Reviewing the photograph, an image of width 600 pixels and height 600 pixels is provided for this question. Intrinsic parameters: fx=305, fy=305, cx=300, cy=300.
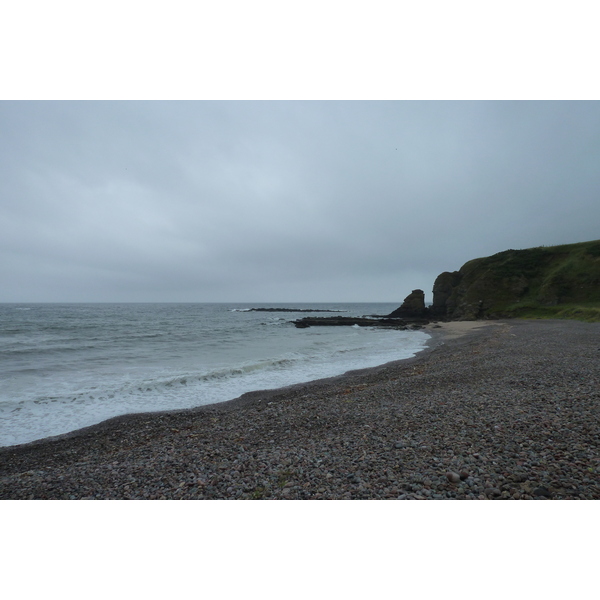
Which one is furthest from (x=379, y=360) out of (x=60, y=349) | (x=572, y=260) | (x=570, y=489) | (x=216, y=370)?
(x=572, y=260)

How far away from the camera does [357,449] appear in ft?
18.6

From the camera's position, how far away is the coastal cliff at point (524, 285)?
1844 inches

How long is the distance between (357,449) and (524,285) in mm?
63716

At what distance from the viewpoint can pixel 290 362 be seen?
19.9m

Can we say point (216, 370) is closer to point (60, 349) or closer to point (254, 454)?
point (254, 454)

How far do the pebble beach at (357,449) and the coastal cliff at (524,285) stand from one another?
138ft

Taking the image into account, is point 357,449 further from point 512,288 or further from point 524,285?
point 524,285

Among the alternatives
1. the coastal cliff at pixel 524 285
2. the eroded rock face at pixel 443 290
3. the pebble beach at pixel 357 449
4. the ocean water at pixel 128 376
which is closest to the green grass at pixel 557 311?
the coastal cliff at pixel 524 285

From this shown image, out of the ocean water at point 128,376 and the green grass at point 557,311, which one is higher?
the green grass at point 557,311

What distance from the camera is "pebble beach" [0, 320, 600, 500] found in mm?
4285

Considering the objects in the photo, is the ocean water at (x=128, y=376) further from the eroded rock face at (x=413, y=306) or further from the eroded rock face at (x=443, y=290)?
the eroded rock face at (x=443, y=290)

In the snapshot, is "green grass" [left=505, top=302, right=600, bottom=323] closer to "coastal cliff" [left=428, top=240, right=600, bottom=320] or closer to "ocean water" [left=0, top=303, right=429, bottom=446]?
"coastal cliff" [left=428, top=240, right=600, bottom=320]

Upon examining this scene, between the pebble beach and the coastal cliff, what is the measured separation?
42189 millimetres

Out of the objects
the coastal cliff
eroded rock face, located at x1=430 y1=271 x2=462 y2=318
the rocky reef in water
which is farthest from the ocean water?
eroded rock face, located at x1=430 y1=271 x2=462 y2=318
